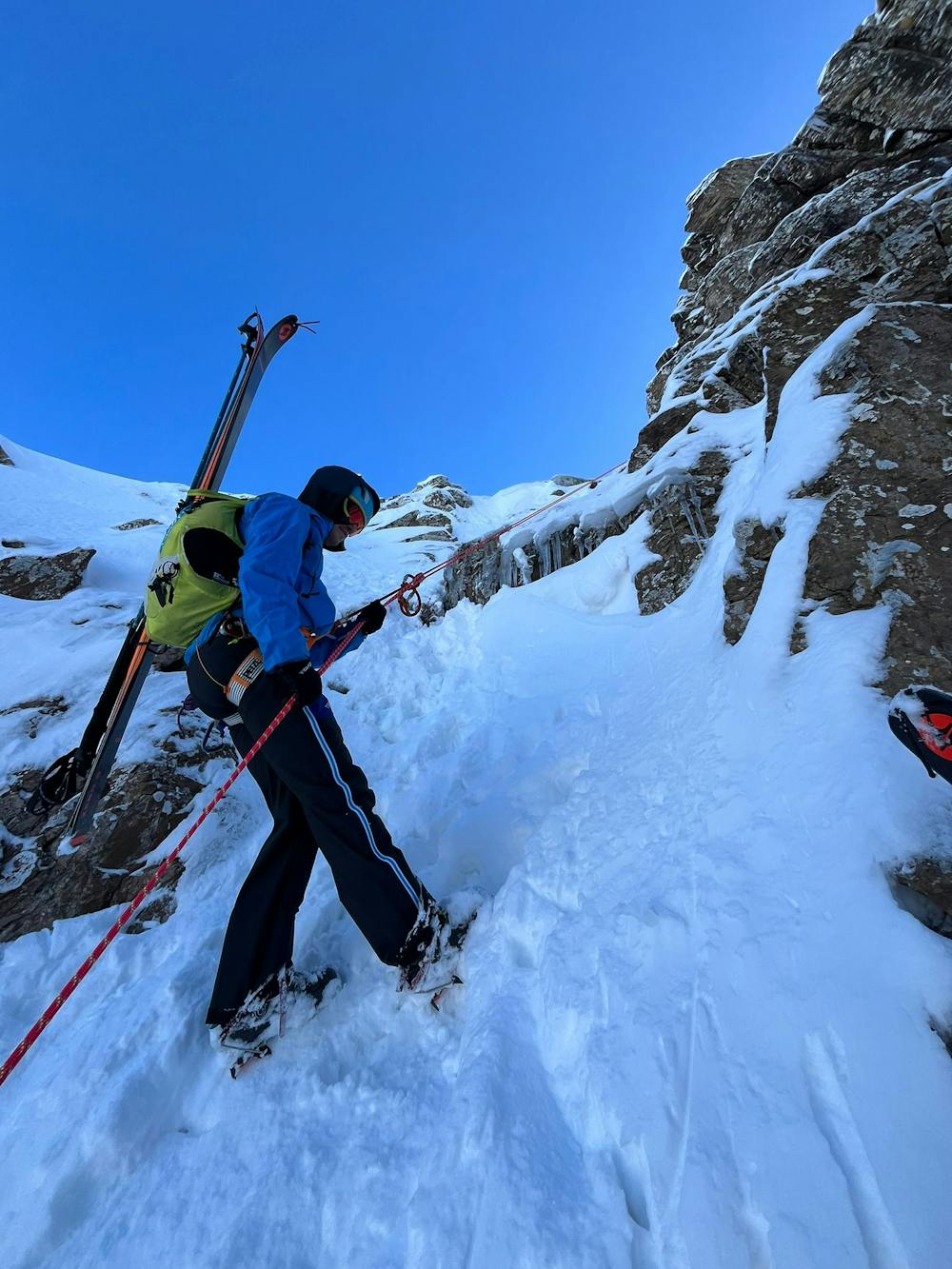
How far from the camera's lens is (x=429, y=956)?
2.48m

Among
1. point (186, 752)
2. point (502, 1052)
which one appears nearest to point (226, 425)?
point (186, 752)

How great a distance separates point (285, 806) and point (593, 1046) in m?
1.73

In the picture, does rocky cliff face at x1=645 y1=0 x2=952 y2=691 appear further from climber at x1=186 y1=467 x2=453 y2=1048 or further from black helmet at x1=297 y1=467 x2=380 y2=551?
black helmet at x1=297 y1=467 x2=380 y2=551

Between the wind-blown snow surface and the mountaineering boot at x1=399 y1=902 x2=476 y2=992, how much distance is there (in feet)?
0.32

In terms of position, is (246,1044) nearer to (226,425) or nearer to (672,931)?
(672,931)

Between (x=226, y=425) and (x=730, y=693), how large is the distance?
471 cm

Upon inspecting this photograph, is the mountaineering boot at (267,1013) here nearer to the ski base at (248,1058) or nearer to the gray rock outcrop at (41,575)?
the ski base at (248,1058)

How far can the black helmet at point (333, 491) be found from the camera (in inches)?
130

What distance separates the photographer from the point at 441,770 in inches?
179

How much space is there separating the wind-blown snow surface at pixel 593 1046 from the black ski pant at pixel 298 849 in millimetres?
340

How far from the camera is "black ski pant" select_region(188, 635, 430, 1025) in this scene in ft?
8.05

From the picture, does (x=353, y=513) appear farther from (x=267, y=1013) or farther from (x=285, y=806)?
(x=267, y=1013)

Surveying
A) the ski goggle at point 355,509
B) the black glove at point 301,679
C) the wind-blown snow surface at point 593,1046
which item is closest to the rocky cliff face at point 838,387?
the wind-blown snow surface at point 593,1046

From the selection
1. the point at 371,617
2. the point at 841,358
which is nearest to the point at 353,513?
the point at 371,617
